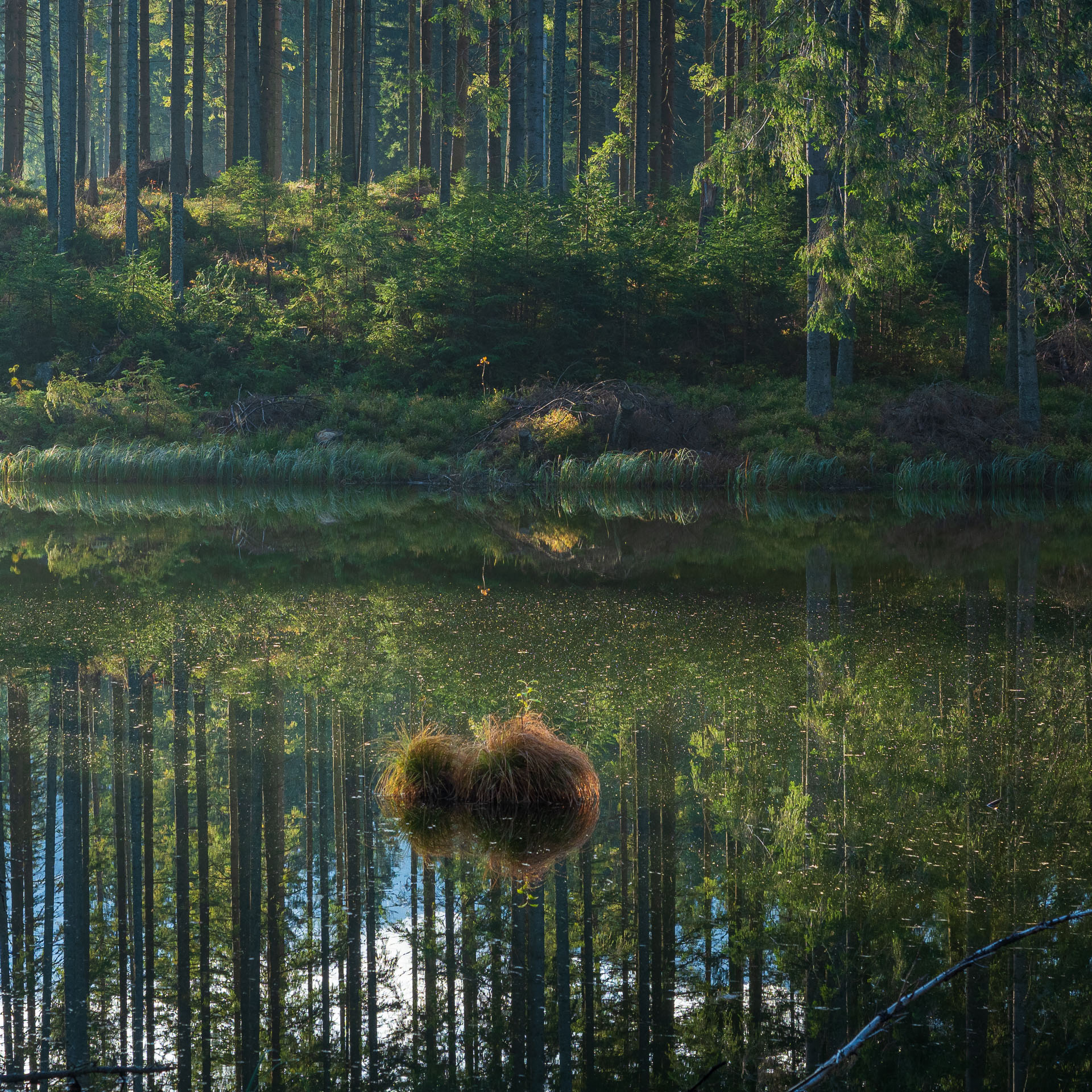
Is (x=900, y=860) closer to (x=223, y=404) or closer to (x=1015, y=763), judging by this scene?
(x=1015, y=763)

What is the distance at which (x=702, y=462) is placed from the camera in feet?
71.6

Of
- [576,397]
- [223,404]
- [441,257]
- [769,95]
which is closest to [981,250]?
[769,95]

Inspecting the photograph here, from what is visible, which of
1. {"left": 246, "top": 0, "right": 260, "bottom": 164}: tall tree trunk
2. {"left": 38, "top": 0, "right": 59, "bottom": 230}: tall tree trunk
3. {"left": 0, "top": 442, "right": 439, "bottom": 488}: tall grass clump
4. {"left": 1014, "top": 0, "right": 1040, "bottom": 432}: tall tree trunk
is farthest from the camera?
{"left": 246, "top": 0, "right": 260, "bottom": 164}: tall tree trunk

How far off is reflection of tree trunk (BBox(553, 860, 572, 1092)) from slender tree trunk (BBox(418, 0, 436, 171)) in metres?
27.0

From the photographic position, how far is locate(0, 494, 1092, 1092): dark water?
3652 mm

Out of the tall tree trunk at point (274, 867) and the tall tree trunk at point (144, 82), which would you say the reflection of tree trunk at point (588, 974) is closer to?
the tall tree trunk at point (274, 867)

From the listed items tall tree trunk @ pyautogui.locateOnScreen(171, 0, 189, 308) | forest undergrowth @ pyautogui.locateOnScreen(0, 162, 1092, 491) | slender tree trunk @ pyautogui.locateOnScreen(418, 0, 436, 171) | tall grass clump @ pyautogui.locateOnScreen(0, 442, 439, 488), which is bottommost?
tall grass clump @ pyautogui.locateOnScreen(0, 442, 439, 488)

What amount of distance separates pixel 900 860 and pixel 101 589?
8.65m

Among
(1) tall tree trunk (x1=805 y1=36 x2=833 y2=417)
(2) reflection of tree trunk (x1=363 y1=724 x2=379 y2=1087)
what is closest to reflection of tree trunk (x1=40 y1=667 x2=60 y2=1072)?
(2) reflection of tree trunk (x1=363 y1=724 x2=379 y2=1087)

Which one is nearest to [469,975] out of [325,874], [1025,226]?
[325,874]

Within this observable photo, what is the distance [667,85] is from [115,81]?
16.5 meters

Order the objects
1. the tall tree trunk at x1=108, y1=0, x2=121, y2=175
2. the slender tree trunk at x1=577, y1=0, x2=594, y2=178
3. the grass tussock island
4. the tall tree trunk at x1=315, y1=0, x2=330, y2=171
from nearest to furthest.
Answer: the grass tussock island
the slender tree trunk at x1=577, y1=0, x2=594, y2=178
the tall tree trunk at x1=315, y1=0, x2=330, y2=171
the tall tree trunk at x1=108, y1=0, x2=121, y2=175

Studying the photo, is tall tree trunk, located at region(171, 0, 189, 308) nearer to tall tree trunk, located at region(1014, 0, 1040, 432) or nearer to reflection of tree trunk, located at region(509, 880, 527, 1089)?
tall tree trunk, located at region(1014, 0, 1040, 432)

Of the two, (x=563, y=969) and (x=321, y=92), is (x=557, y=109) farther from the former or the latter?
(x=563, y=969)
